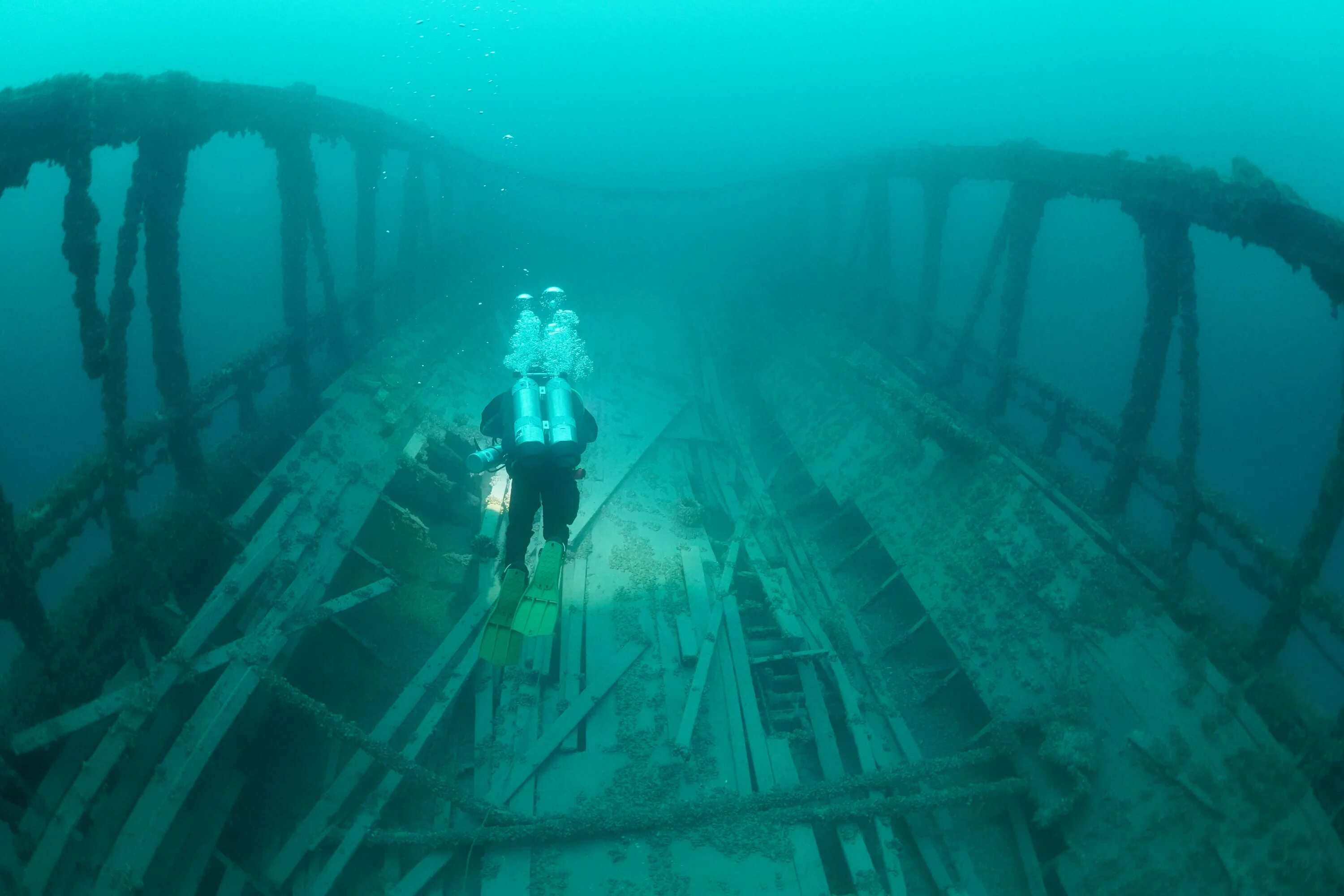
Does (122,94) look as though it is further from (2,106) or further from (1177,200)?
(1177,200)

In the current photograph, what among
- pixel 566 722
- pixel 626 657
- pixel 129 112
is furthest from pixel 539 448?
pixel 129 112

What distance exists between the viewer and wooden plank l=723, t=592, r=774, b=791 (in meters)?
4.63

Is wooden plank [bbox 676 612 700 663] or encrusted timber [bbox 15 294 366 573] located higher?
encrusted timber [bbox 15 294 366 573]

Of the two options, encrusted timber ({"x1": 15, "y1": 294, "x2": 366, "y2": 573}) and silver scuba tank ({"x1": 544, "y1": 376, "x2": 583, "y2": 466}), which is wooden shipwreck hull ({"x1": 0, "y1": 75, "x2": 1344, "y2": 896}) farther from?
silver scuba tank ({"x1": 544, "y1": 376, "x2": 583, "y2": 466})

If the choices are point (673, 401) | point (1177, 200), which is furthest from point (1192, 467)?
point (673, 401)

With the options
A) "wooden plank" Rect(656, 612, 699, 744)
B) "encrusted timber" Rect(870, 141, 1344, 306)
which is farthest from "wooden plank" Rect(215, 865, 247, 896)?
"encrusted timber" Rect(870, 141, 1344, 306)

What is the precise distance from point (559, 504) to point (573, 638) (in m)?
1.08

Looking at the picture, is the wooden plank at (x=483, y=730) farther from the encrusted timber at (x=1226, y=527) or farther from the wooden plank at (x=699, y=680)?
the encrusted timber at (x=1226, y=527)

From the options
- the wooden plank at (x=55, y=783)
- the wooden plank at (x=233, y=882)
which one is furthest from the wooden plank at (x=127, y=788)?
the wooden plank at (x=233, y=882)

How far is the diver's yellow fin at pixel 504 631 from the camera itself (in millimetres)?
4734

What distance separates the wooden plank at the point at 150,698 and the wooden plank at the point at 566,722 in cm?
200

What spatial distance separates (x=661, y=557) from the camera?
6746 millimetres

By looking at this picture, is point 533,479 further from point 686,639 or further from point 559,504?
point 686,639

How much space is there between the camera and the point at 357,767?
15.1ft
